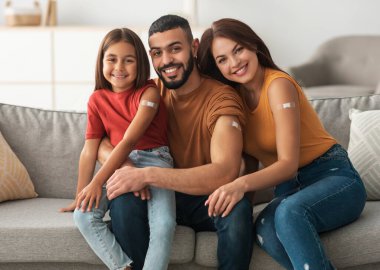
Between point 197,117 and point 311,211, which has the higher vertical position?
point 197,117

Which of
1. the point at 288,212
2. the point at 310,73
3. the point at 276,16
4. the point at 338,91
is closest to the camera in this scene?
the point at 288,212

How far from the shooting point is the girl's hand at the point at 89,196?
2.37 metres

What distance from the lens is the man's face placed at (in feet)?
8.24

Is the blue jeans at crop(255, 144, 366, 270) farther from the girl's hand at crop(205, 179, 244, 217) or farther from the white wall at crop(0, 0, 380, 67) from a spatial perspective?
the white wall at crop(0, 0, 380, 67)

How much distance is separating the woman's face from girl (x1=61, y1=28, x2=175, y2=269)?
0.82 feet

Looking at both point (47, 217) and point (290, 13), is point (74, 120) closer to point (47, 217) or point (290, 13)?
point (47, 217)

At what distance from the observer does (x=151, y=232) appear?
2.30 meters

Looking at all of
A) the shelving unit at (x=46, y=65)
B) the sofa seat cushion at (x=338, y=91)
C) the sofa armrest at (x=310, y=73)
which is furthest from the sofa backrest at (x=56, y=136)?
the shelving unit at (x=46, y=65)

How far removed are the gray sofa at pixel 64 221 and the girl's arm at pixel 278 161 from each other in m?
0.15

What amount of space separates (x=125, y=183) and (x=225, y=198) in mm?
303

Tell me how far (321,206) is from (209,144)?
429mm

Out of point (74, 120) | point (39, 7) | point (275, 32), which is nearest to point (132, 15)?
point (39, 7)

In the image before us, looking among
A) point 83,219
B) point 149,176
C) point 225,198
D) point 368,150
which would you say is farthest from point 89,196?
point 368,150

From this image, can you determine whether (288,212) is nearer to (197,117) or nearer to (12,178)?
(197,117)
